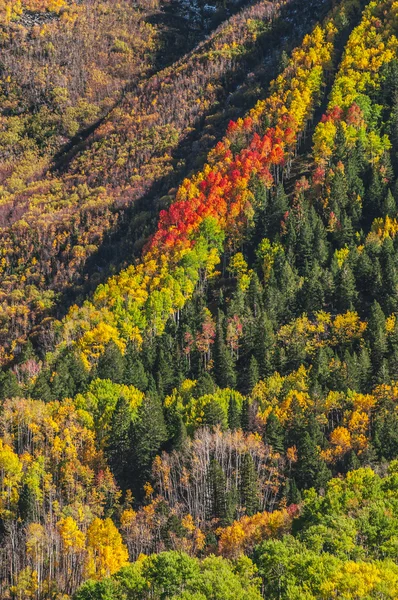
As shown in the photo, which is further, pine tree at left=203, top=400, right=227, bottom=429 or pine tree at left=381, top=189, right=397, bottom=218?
pine tree at left=381, top=189, right=397, bottom=218

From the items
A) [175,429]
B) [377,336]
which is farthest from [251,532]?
[377,336]

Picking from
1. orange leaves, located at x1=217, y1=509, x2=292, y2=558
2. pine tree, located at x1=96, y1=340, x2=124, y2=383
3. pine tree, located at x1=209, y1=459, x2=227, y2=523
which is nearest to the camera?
orange leaves, located at x1=217, y1=509, x2=292, y2=558

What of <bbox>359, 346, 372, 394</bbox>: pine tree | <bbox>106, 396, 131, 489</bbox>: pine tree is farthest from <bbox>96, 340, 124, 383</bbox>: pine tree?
<bbox>359, 346, 372, 394</bbox>: pine tree

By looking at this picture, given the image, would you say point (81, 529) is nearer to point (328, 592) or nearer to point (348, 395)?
point (348, 395)

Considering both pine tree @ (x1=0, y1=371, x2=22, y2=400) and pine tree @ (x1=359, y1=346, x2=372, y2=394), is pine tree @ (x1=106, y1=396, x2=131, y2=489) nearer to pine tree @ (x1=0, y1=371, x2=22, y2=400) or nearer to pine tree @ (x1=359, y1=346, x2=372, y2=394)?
pine tree @ (x1=0, y1=371, x2=22, y2=400)

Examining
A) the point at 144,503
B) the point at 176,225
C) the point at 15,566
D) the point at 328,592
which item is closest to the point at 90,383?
the point at 144,503

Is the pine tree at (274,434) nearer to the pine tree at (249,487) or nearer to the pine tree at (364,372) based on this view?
the pine tree at (249,487)

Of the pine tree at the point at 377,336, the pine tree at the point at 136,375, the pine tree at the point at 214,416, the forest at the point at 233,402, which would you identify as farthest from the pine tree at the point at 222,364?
the pine tree at the point at 377,336
